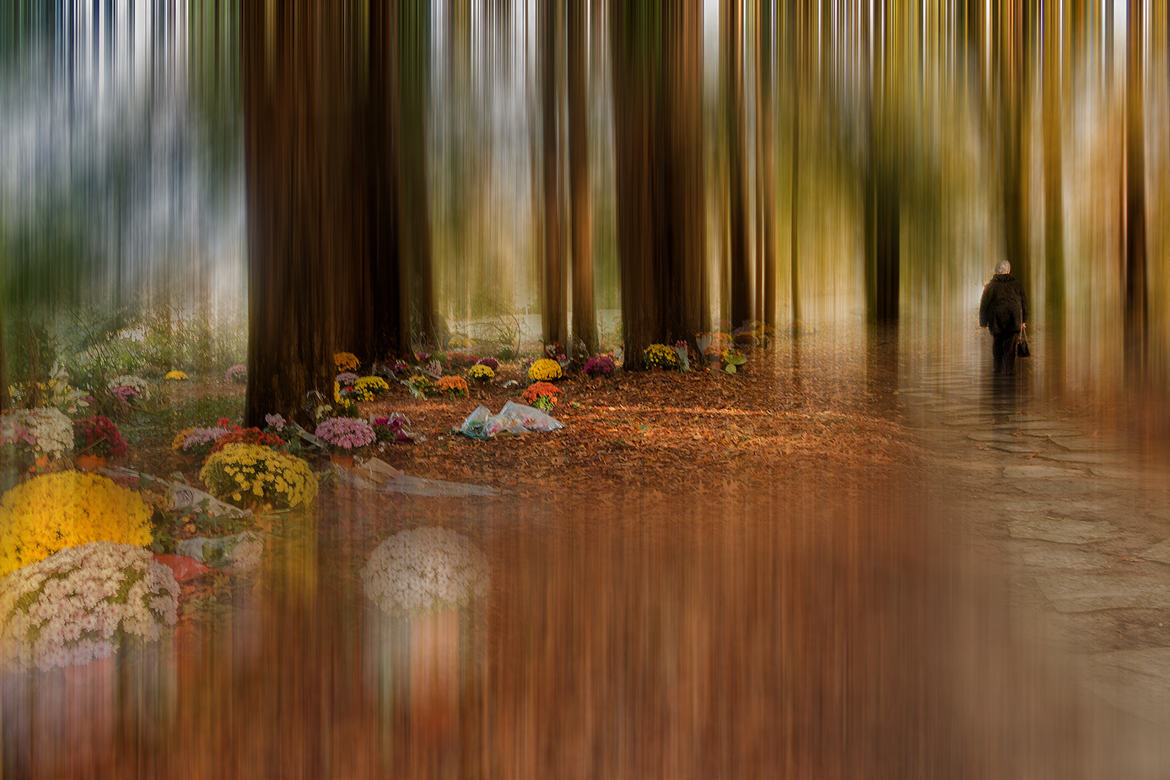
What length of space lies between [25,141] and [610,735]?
353 cm

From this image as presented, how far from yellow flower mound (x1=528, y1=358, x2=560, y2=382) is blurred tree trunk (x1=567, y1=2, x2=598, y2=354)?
35 cm

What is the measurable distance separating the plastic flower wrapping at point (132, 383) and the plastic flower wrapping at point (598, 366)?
243 centimetres

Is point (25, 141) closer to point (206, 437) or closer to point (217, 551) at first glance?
point (206, 437)

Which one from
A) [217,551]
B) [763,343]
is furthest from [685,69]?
[217,551]

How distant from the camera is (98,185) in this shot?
12.0 feet

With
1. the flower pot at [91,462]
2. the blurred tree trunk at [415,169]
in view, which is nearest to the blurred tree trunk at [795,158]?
the blurred tree trunk at [415,169]

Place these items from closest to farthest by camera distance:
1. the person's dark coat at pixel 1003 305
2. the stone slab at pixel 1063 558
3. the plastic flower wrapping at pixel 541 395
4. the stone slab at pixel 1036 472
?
the stone slab at pixel 1063 558
the stone slab at pixel 1036 472
the person's dark coat at pixel 1003 305
the plastic flower wrapping at pixel 541 395

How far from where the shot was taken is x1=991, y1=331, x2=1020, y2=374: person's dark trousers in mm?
3914

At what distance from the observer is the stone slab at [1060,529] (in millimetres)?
2803

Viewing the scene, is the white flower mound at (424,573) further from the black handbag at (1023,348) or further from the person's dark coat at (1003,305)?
the black handbag at (1023,348)

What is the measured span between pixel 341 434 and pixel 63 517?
1156mm

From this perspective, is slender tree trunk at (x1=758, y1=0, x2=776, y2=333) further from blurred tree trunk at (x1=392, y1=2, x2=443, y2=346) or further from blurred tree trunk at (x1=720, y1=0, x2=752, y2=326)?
blurred tree trunk at (x1=392, y1=2, x2=443, y2=346)

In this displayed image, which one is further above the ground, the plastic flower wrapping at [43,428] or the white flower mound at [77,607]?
the plastic flower wrapping at [43,428]

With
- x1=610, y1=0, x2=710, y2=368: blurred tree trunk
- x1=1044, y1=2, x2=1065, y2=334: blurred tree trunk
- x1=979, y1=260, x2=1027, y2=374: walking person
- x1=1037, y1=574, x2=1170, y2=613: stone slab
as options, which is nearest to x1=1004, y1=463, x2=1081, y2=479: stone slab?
x1=1037, y1=574, x2=1170, y2=613: stone slab
